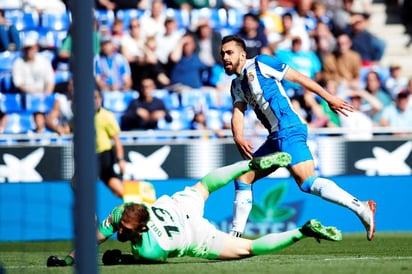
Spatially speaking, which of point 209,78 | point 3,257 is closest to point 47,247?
point 3,257

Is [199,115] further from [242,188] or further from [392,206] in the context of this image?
[242,188]

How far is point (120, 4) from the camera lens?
2034 cm

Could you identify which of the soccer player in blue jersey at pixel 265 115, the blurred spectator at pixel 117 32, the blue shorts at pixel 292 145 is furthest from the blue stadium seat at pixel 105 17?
the blue shorts at pixel 292 145

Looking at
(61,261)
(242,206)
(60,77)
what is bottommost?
(61,261)

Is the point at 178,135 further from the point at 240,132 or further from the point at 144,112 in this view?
the point at 240,132

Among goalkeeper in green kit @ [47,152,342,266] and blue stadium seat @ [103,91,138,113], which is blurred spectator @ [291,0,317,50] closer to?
blue stadium seat @ [103,91,138,113]

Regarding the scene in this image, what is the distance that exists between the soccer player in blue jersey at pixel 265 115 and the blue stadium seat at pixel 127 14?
326 inches

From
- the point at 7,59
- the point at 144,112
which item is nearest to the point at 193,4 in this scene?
the point at 144,112

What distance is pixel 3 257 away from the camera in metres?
12.6

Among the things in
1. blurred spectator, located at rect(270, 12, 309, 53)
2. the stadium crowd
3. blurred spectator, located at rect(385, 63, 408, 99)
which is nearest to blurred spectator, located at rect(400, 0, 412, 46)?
the stadium crowd

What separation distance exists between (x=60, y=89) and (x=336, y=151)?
4856 millimetres

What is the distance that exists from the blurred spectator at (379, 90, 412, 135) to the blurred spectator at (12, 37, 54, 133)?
17.8 feet

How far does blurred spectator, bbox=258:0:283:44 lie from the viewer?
65.1ft

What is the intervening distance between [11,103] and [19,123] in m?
0.51
